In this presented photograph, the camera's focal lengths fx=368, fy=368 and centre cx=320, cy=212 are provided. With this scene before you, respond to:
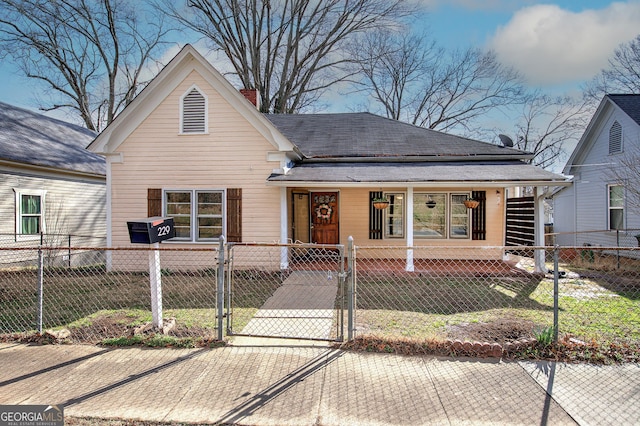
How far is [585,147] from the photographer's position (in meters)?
16.4

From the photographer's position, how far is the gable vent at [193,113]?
33.0 ft

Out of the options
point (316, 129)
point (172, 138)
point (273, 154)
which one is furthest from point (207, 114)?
point (316, 129)

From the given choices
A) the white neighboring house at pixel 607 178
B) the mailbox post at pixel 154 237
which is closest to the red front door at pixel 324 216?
the mailbox post at pixel 154 237

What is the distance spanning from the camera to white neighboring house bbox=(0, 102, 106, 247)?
38.1 feet

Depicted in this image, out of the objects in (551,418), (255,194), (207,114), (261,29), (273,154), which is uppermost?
(261,29)

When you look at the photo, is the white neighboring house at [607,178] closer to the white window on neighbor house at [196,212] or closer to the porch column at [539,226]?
the porch column at [539,226]

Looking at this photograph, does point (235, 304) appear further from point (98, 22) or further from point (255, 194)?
point (98, 22)

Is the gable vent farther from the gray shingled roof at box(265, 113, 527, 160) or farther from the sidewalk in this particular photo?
the sidewalk

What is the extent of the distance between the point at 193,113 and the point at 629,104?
1542 cm

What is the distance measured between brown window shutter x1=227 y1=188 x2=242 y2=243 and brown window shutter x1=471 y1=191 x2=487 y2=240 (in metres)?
7.07

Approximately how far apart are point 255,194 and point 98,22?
2559 centimetres

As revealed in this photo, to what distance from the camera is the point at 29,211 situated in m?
12.3

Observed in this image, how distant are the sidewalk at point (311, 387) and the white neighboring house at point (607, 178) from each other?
10590 mm

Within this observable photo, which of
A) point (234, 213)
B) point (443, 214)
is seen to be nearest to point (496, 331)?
point (443, 214)
